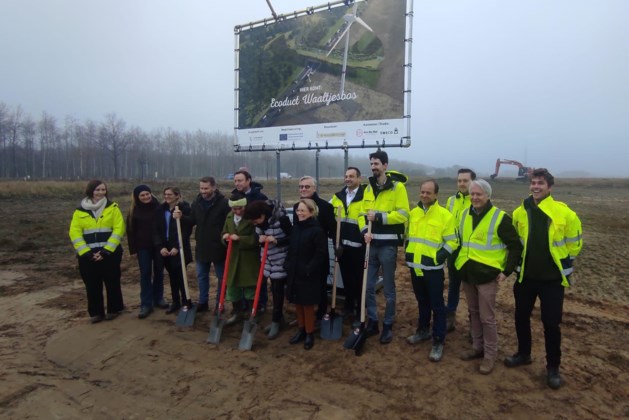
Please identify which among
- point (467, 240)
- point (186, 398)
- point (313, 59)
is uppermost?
point (313, 59)

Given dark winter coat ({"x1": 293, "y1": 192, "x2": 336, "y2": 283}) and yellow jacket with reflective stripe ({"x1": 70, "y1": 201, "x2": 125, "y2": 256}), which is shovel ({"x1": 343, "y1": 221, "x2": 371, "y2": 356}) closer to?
dark winter coat ({"x1": 293, "y1": 192, "x2": 336, "y2": 283})

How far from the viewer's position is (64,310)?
581 centimetres

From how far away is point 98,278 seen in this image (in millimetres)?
5316

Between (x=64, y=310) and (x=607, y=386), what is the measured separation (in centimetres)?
704

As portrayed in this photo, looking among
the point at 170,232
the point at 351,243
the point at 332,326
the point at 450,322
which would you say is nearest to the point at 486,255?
the point at 450,322

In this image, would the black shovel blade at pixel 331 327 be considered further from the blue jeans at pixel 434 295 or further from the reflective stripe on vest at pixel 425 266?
the reflective stripe on vest at pixel 425 266

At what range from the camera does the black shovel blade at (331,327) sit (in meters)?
4.64

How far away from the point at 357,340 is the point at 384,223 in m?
1.39

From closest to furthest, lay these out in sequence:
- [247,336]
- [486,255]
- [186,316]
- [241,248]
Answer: [486,255]
[247,336]
[241,248]
[186,316]

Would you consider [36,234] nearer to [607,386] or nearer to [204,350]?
[204,350]

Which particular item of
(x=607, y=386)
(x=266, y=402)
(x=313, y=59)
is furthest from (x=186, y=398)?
(x=313, y=59)

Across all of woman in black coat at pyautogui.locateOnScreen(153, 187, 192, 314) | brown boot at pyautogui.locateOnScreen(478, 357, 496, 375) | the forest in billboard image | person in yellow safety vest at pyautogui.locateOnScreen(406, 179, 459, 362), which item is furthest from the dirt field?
the forest in billboard image

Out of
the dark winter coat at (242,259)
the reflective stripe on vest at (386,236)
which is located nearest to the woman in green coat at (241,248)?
the dark winter coat at (242,259)

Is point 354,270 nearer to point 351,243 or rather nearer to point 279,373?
point 351,243
